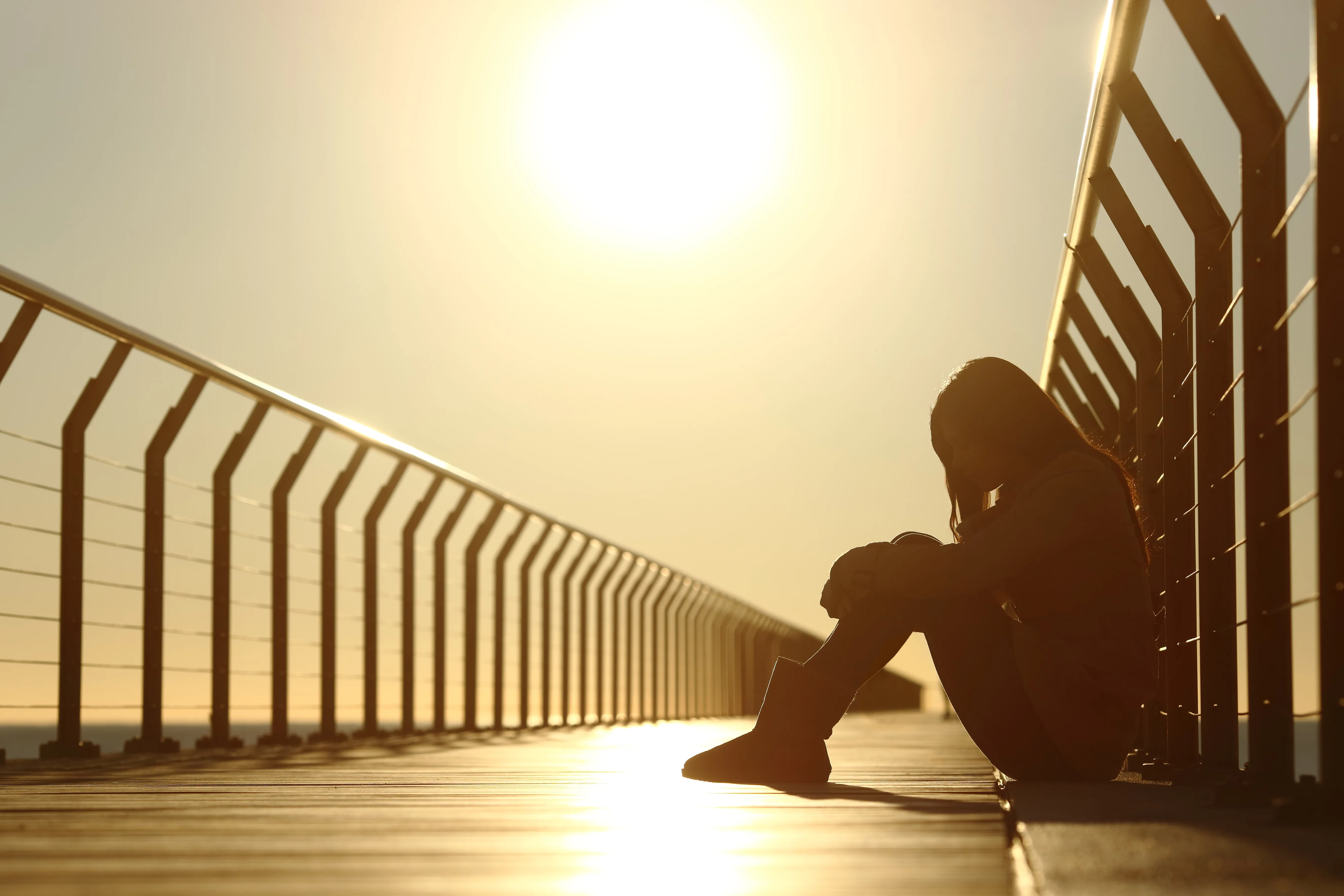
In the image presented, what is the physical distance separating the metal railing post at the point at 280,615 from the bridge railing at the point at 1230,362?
92.5 inches

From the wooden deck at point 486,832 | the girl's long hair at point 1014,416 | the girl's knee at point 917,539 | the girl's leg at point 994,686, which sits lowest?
the wooden deck at point 486,832

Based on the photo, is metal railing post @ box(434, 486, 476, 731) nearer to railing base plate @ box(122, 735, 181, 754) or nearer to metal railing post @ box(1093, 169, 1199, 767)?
railing base plate @ box(122, 735, 181, 754)

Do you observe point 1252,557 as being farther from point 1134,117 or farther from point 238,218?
point 238,218

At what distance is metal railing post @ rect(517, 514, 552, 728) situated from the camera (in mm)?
7711

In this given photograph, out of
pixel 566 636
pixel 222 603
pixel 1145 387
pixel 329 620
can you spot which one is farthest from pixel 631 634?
pixel 1145 387

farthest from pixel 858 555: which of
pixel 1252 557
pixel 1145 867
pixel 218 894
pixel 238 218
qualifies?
pixel 238 218

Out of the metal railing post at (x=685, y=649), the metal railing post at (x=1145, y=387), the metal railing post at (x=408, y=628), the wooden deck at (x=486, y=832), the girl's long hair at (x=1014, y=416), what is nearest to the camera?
the wooden deck at (x=486, y=832)

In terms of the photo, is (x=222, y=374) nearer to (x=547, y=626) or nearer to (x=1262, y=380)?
(x=1262, y=380)

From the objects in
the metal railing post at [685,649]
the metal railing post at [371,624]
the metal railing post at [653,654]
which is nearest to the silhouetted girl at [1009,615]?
the metal railing post at [371,624]

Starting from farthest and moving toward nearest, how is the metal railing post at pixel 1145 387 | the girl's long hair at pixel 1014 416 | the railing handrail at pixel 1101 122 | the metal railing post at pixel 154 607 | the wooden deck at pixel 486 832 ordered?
the metal railing post at pixel 154 607
the metal railing post at pixel 1145 387
the girl's long hair at pixel 1014 416
the railing handrail at pixel 1101 122
the wooden deck at pixel 486 832

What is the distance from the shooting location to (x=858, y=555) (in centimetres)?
272

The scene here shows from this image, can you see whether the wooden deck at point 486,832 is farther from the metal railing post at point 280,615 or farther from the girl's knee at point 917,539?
the metal railing post at point 280,615

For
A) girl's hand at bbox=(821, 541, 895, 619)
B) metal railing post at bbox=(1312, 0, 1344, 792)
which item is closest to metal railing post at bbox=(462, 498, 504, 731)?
girl's hand at bbox=(821, 541, 895, 619)

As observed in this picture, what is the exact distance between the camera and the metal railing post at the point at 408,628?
574 centimetres
